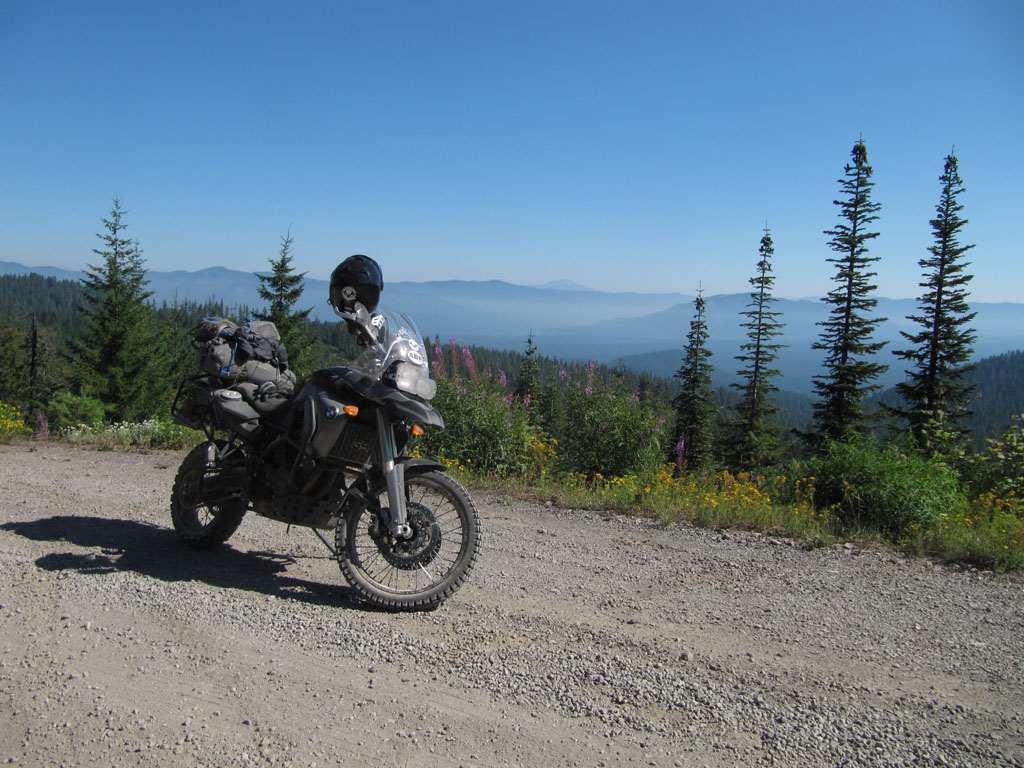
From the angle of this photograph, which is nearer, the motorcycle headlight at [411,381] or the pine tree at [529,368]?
the motorcycle headlight at [411,381]

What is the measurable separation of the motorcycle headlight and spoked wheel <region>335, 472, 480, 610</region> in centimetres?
55

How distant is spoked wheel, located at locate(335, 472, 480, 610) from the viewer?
13.5ft

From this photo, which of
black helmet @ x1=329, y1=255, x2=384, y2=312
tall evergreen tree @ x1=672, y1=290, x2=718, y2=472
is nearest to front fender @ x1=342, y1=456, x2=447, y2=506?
black helmet @ x1=329, y1=255, x2=384, y2=312

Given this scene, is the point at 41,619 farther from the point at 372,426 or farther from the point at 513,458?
the point at 513,458

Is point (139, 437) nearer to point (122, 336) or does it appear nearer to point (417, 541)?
point (417, 541)

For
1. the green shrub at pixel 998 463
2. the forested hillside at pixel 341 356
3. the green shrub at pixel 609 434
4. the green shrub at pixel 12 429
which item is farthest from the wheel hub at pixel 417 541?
the green shrub at pixel 12 429

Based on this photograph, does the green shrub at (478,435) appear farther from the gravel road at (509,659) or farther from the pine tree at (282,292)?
the pine tree at (282,292)

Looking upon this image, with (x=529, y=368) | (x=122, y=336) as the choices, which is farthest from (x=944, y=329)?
(x=122, y=336)

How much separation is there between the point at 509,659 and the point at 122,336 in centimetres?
4453

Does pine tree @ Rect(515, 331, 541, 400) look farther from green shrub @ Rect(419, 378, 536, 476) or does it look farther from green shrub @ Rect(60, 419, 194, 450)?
green shrub @ Rect(60, 419, 194, 450)

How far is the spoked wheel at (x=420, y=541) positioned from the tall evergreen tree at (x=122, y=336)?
134 ft

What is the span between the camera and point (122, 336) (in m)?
40.6

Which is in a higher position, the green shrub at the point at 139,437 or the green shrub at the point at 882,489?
the green shrub at the point at 882,489

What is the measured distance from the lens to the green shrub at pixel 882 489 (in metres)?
6.17
